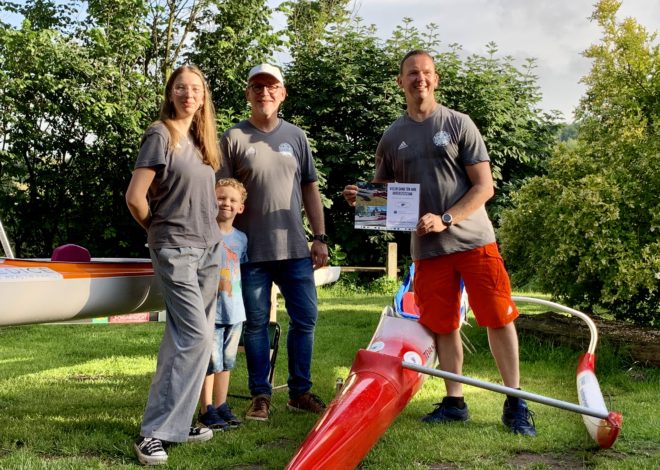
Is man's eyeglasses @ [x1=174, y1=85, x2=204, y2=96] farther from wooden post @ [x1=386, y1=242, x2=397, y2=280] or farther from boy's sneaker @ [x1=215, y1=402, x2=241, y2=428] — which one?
wooden post @ [x1=386, y1=242, x2=397, y2=280]

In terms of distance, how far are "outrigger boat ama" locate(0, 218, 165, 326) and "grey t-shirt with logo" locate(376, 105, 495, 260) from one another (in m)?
1.52

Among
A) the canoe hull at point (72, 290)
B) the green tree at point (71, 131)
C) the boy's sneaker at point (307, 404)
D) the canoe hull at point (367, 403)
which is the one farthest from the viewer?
the green tree at point (71, 131)

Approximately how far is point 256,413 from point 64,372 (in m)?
2.24

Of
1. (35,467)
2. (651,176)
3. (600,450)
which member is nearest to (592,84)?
(651,176)

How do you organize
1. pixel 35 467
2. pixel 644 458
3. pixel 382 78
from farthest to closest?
pixel 382 78 < pixel 644 458 < pixel 35 467

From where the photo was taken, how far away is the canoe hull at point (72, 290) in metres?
3.40

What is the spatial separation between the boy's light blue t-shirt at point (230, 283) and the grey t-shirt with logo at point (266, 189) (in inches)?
4.3

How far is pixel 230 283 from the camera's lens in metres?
3.77

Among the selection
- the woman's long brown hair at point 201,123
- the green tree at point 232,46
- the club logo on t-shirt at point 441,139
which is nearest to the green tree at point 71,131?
the green tree at point 232,46

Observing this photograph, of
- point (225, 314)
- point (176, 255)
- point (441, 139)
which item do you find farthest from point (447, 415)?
point (176, 255)

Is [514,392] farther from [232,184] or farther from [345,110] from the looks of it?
[345,110]

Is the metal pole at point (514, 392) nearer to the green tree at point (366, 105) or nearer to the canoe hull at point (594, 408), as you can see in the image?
the canoe hull at point (594, 408)

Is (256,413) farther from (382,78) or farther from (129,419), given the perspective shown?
(382,78)

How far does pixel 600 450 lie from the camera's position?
136 inches
